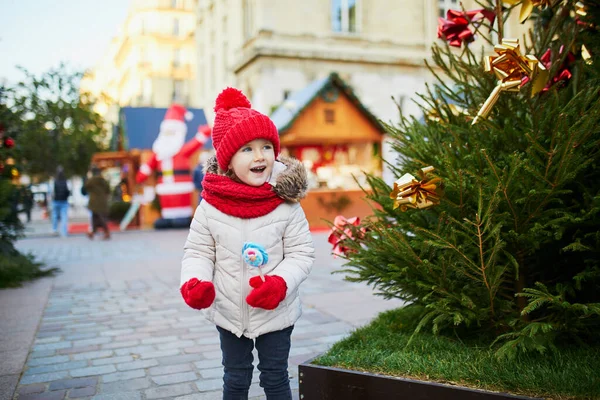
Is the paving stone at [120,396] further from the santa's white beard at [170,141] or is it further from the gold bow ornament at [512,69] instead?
the santa's white beard at [170,141]

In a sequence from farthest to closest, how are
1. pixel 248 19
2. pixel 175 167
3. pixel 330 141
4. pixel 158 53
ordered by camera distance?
pixel 158 53
pixel 248 19
pixel 175 167
pixel 330 141

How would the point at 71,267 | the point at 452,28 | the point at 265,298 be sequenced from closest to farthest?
1. the point at 265,298
2. the point at 452,28
3. the point at 71,267

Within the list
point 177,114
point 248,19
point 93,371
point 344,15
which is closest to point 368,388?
point 93,371

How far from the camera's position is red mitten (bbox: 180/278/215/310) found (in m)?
2.50

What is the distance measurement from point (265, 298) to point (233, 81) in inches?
1091

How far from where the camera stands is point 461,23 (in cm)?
365

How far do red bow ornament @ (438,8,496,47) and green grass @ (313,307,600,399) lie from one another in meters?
1.83

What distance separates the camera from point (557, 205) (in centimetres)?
308

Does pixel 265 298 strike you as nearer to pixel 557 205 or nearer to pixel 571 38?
pixel 557 205

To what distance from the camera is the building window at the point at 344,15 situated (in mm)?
26422

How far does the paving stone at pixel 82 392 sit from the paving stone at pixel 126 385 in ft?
0.18

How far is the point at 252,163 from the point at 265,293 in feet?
2.10

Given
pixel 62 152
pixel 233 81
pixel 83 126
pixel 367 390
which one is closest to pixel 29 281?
pixel 367 390

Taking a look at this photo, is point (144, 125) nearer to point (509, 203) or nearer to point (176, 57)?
point (509, 203)
